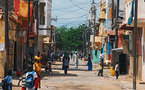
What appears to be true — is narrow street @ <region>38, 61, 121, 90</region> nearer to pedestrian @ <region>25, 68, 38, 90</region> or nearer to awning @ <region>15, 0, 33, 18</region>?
awning @ <region>15, 0, 33, 18</region>

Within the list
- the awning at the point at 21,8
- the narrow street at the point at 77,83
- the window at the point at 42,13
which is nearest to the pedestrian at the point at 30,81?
the narrow street at the point at 77,83

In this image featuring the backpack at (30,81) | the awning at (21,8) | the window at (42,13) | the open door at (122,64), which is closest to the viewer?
the backpack at (30,81)

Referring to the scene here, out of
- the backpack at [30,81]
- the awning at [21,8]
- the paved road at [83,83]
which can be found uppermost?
the awning at [21,8]

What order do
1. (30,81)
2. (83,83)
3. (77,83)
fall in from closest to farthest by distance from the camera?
1. (30,81)
2. (77,83)
3. (83,83)

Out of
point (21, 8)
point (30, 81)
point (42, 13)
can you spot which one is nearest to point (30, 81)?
point (30, 81)

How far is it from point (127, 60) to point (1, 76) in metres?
13.6

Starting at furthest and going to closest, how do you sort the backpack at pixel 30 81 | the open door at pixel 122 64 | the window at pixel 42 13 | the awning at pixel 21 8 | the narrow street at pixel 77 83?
the window at pixel 42 13 < the open door at pixel 122 64 < the awning at pixel 21 8 < the narrow street at pixel 77 83 < the backpack at pixel 30 81

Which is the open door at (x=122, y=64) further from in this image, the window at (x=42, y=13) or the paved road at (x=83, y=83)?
the window at (x=42, y=13)

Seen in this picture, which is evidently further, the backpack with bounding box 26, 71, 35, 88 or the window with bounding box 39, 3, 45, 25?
the window with bounding box 39, 3, 45, 25

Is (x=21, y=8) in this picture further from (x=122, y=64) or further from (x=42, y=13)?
(x=42, y=13)

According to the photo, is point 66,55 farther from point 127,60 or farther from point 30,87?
point 30,87

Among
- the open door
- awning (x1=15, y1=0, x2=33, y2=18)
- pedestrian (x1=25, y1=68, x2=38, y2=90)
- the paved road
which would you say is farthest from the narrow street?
the open door

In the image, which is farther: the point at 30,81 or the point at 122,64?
the point at 122,64

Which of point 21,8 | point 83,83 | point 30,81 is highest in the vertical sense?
point 21,8
